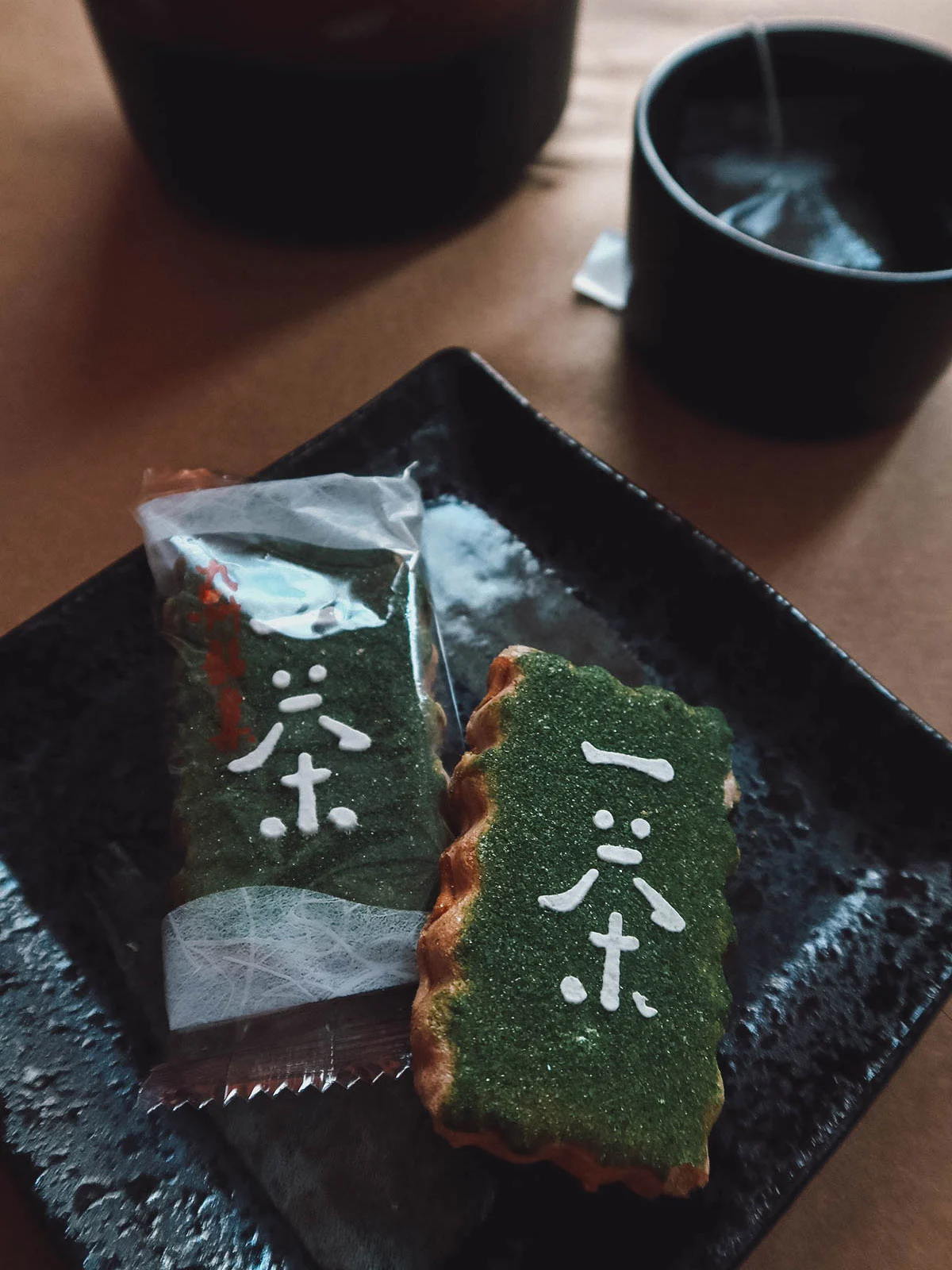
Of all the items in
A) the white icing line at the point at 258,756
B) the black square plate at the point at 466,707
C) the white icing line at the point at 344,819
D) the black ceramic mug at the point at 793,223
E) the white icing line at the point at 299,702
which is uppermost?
the black ceramic mug at the point at 793,223

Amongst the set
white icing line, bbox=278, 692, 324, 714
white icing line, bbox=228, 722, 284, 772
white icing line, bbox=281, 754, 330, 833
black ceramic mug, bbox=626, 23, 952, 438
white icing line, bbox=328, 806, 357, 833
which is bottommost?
white icing line, bbox=328, 806, 357, 833

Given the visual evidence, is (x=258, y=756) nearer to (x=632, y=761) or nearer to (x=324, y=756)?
(x=324, y=756)

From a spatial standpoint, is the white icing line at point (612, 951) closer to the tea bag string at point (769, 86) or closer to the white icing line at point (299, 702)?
the white icing line at point (299, 702)

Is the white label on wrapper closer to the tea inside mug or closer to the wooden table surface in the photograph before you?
the wooden table surface

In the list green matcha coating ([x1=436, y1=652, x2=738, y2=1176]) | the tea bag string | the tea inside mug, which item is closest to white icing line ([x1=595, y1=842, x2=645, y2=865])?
green matcha coating ([x1=436, y1=652, x2=738, y2=1176])

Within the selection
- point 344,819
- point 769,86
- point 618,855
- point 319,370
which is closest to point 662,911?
point 618,855

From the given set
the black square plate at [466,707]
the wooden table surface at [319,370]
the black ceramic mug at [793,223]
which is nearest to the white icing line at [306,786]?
the black square plate at [466,707]
